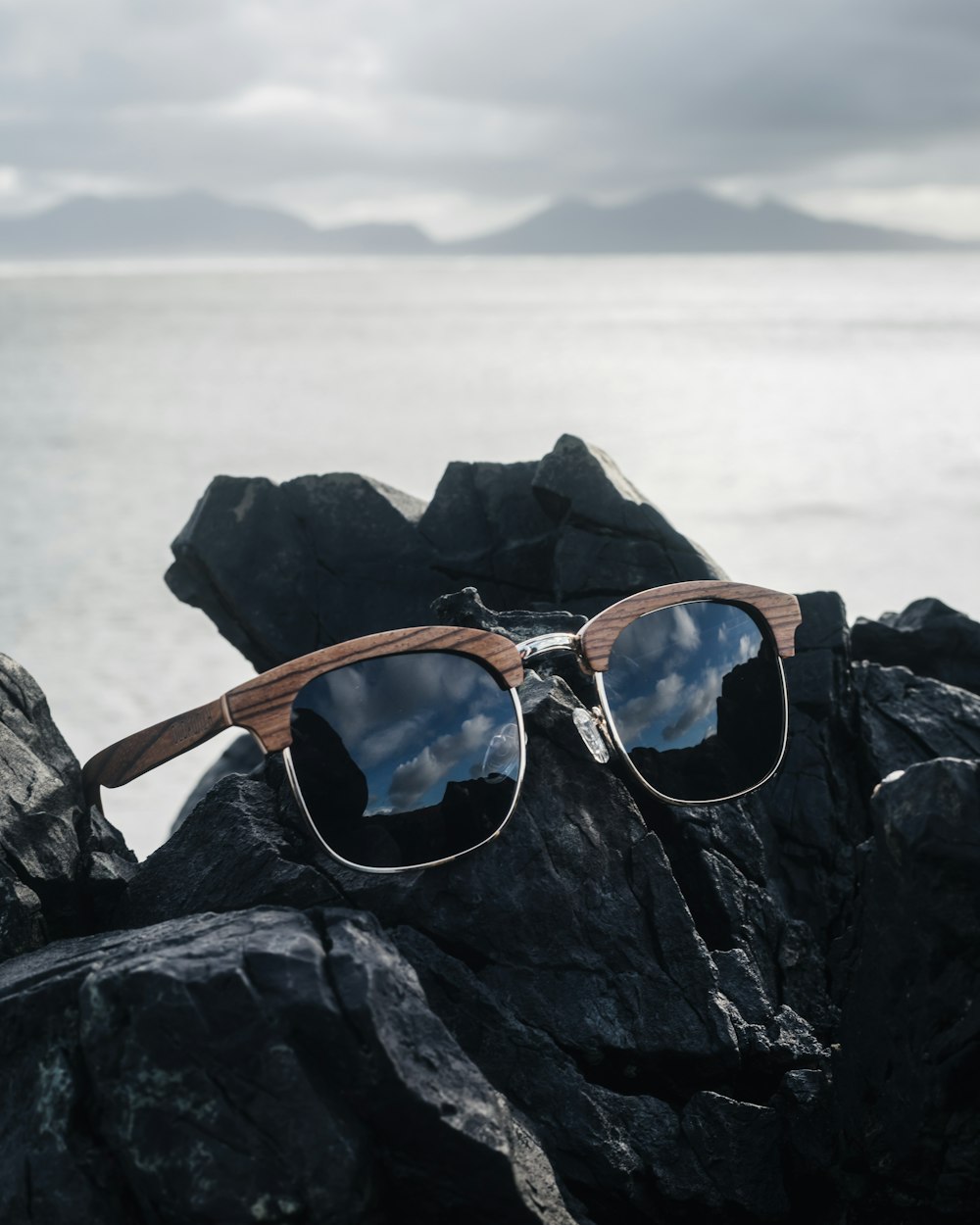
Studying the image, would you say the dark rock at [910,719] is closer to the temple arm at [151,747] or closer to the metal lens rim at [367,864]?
the metal lens rim at [367,864]

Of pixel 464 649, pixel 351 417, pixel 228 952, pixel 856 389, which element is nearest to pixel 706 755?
pixel 464 649

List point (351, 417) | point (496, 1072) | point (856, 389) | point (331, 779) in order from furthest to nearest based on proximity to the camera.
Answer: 1. point (856, 389)
2. point (351, 417)
3. point (331, 779)
4. point (496, 1072)

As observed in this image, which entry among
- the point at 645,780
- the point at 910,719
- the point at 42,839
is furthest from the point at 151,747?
the point at 910,719

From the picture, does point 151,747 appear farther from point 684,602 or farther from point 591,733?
point 684,602

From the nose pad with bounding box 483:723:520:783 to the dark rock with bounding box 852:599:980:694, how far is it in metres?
1.32

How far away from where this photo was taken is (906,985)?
1324 millimetres

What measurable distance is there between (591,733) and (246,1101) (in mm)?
847

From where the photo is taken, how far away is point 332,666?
5.33 feet

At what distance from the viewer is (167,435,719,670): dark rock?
2.51 metres

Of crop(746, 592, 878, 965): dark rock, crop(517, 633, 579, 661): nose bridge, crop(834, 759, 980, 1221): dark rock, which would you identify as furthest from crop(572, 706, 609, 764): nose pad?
crop(834, 759, 980, 1221): dark rock

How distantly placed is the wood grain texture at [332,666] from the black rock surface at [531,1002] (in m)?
0.11

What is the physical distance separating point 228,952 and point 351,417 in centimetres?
2093

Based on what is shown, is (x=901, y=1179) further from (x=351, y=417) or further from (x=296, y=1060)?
(x=351, y=417)

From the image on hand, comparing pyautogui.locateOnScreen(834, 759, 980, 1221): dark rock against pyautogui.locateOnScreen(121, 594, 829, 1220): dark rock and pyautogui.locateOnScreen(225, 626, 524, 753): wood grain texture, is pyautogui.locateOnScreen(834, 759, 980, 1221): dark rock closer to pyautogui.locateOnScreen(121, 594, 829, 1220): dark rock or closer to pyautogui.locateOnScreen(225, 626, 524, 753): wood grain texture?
pyautogui.locateOnScreen(121, 594, 829, 1220): dark rock
